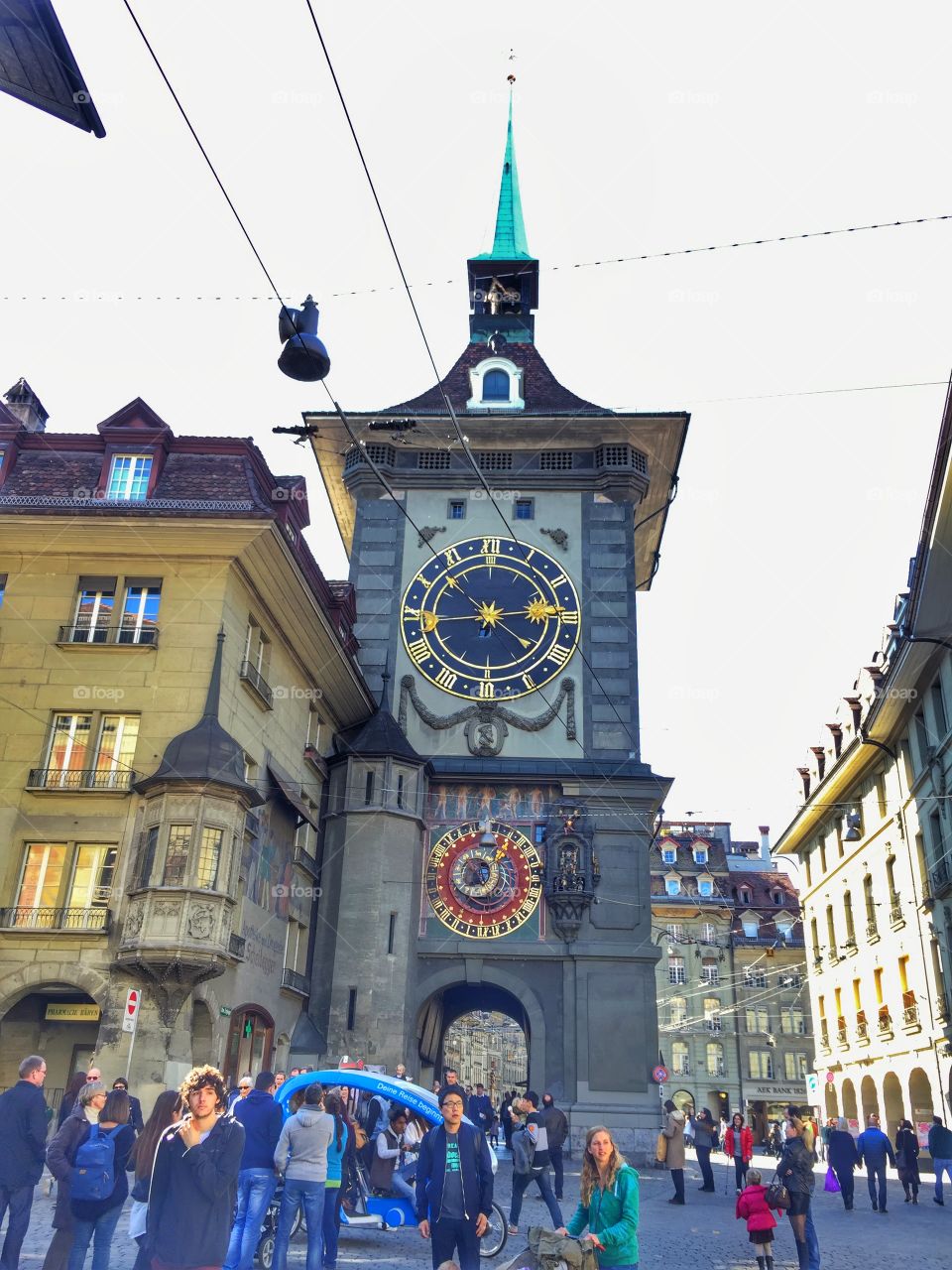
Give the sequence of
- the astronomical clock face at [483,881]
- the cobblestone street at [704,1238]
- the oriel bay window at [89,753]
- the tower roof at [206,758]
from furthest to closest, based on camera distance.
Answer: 1. the astronomical clock face at [483,881]
2. the oriel bay window at [89,753]
3. the tower roof at [206,758]
4. the cobblestone street at [704,1238]

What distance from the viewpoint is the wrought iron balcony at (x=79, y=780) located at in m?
21.9

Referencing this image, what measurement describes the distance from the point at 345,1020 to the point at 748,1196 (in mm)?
19013

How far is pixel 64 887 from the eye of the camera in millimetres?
21203

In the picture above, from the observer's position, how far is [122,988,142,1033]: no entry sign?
18.8 metres

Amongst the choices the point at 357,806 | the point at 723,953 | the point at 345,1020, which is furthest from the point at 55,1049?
the point at 723,953

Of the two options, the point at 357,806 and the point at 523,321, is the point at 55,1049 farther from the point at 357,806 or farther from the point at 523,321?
the point at 523,321

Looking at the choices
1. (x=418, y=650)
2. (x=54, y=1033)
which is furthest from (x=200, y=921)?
(x=418, y=650)

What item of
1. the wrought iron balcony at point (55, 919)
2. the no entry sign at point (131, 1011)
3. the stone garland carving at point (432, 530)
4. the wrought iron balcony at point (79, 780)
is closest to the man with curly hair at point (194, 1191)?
the no entry sign at point (131, 1011)

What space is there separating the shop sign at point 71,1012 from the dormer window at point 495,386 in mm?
26566

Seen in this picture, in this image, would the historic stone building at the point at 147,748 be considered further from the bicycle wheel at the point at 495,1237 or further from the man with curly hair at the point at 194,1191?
the man with curly hair at the point at 194,1191

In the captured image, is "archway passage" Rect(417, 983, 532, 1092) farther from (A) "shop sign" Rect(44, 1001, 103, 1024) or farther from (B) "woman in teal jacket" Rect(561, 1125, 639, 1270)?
(B) "woman in teal jacket" Rect(561, 1125, 639, 1270)

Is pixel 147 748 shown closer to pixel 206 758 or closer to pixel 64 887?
pixel 206 758

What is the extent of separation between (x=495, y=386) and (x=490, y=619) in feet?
34.9

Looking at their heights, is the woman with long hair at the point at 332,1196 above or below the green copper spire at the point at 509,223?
below
